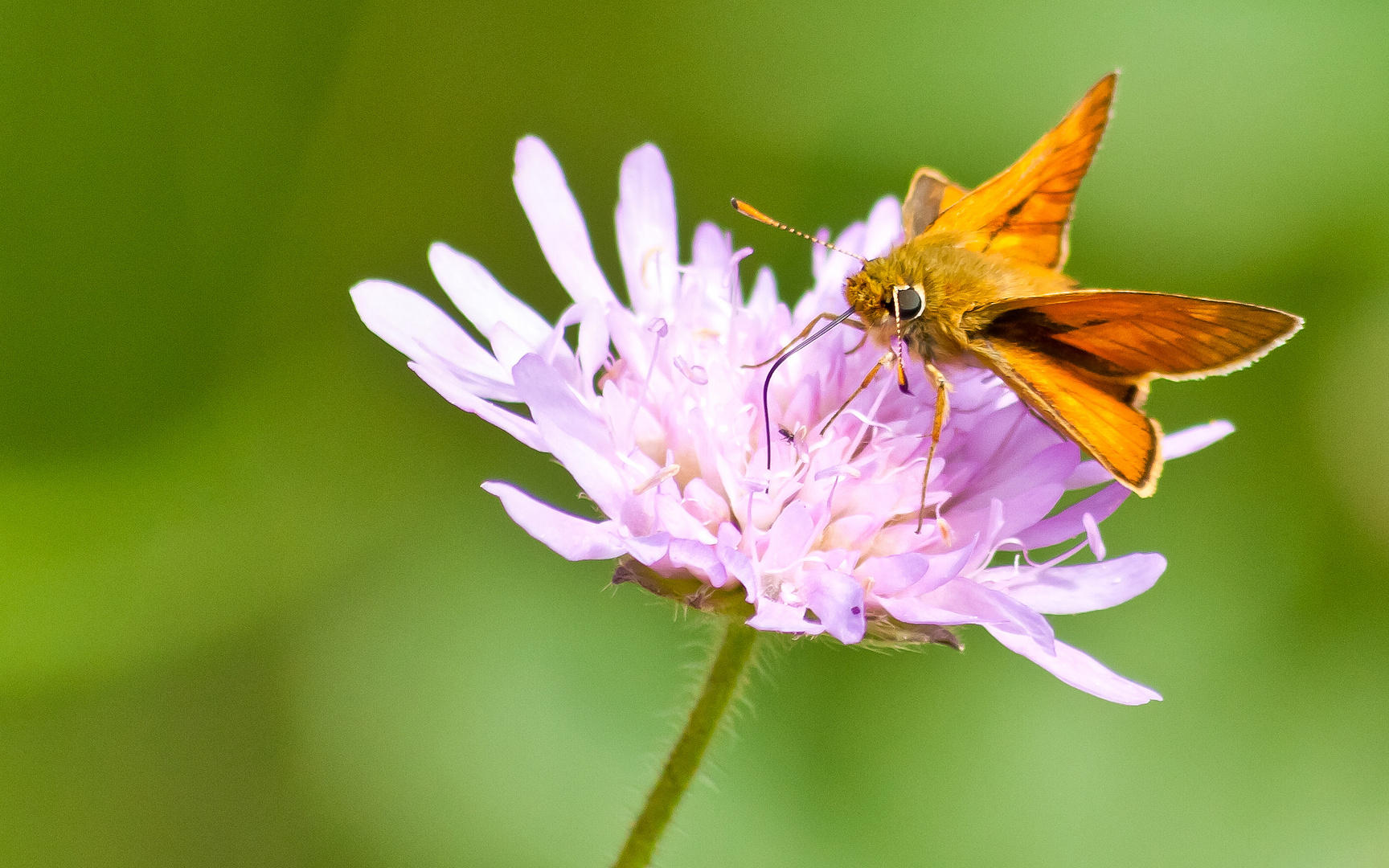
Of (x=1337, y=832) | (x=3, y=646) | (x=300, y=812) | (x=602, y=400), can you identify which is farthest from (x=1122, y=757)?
(x=3, y=646)

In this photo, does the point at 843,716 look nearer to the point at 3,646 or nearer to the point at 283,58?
the point at 3,646

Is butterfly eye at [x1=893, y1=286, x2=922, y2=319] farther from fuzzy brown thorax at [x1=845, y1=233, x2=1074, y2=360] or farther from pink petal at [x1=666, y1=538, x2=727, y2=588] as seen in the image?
pink petal at [x1=666, y1=538, x2=727, y2=588]

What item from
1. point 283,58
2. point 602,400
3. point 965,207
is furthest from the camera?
point 283,58

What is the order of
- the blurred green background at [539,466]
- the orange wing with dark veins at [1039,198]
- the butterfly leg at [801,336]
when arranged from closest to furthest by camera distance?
1. the butterfly leg at [801,336]
2. the orange wing with dark veins at [1039,198]
3. the blurred green background at [539,466]

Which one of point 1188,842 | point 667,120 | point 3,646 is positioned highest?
point 667,120

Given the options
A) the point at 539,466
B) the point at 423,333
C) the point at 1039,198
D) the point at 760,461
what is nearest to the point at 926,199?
the point at 1039,198

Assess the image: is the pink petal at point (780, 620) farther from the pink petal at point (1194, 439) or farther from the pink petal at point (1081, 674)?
the pink petal at point (1194, 439)

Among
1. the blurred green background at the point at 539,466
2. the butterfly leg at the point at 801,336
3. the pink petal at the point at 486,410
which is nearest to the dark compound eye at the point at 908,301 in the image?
the butterfly leg at the point at 801,336
